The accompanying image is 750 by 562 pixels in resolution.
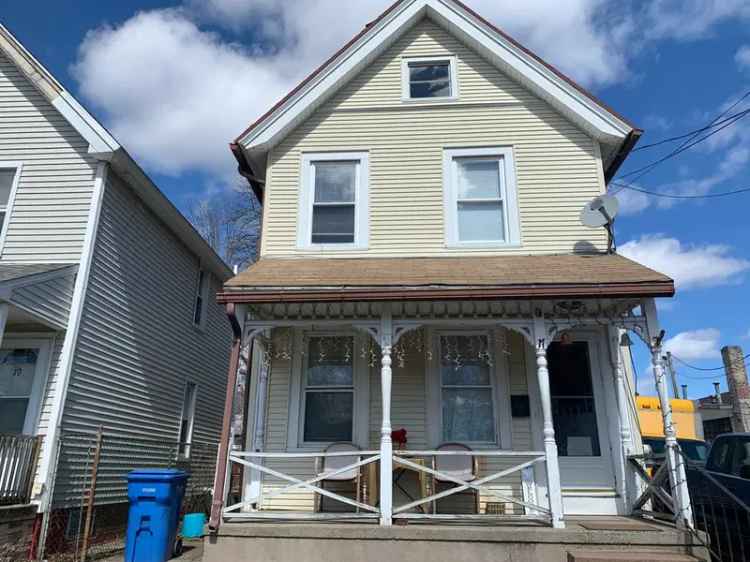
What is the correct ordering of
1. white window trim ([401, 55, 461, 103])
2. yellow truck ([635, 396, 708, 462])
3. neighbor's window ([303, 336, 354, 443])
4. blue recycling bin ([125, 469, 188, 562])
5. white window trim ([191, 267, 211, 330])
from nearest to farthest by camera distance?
1. blue recycling bin ([125, 469, 188, 562])
2. neighbor's window ([303, 336, 354, 443])
3. white window trim ([401, 55, 461, 103])
4. white window trim ([191, 267, 211, 330])
5. yellow truck ([635, 396, 708, 462])

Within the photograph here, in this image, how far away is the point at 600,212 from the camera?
305 inches

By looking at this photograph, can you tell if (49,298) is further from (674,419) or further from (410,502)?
(674,419)

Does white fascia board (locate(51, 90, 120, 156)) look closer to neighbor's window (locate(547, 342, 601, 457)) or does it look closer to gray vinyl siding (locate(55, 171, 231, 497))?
gray vinyl siding (locate(55, 171, 231, 497))

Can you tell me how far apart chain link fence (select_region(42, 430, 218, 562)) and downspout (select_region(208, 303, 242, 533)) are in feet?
7.42

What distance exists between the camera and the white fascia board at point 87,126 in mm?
8625

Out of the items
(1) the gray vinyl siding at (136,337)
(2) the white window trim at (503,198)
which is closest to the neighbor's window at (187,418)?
(1) the gray vinyl siding at (136,337)

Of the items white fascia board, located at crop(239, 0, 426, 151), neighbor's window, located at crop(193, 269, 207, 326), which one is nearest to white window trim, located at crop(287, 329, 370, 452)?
white fascia board, located at crop(239, 0, 426, 151)

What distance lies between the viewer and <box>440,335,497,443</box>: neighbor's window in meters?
7.54

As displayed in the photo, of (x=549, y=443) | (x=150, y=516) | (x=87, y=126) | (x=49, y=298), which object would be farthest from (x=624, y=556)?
(x=87, y=126)

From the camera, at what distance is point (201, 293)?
13055 mm

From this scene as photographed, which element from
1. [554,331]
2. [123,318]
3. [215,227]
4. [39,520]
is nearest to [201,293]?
[123,318]

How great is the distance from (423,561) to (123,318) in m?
6.60

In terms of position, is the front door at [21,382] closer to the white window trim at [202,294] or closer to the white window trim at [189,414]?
the white window trim at [189,414]

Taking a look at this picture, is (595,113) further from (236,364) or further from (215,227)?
(215,227)
